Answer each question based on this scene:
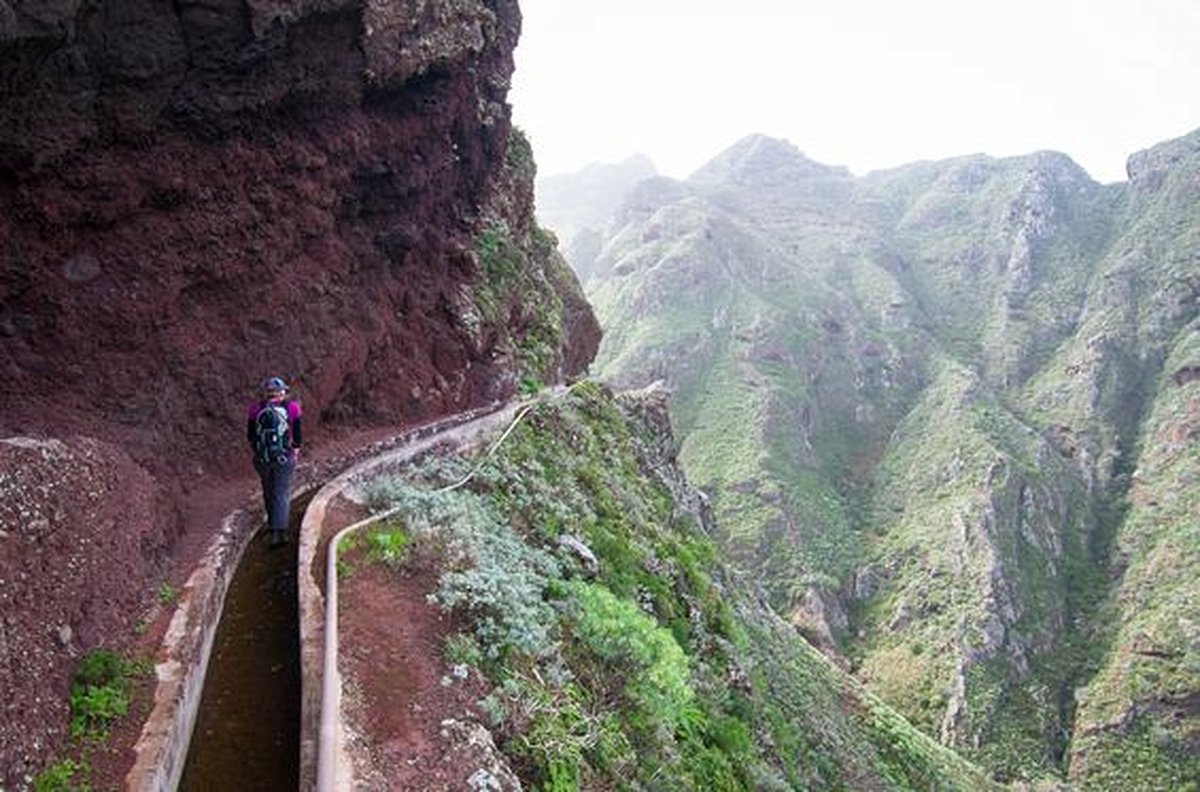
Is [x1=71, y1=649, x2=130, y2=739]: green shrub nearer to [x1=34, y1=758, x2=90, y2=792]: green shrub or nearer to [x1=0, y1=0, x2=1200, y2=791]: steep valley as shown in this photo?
[x1=0, y1=0, x2=1200, y2=791]: steep valley

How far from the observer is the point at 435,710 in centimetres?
641

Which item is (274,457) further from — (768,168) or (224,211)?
(768,168)

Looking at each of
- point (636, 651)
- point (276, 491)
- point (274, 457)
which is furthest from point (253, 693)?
point (636, 651)

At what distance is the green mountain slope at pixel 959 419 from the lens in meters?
63.4

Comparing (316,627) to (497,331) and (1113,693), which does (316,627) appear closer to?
(497,331)

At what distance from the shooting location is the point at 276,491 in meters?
9.52

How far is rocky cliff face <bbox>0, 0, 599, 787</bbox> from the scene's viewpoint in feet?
29.2

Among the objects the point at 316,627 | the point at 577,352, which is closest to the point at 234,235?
the point at 316,627

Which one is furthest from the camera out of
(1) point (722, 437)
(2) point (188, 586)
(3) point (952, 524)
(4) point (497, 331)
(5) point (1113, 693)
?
(1) point (722, 437)

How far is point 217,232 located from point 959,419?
8926 centimetres

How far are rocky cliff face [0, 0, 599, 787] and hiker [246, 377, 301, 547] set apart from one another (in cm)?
109

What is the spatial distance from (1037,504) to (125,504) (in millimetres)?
84781

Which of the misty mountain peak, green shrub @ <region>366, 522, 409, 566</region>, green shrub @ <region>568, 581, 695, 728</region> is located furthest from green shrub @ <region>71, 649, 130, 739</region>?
the misty mountain peak

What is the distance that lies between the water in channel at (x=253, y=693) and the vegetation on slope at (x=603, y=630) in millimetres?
1421
